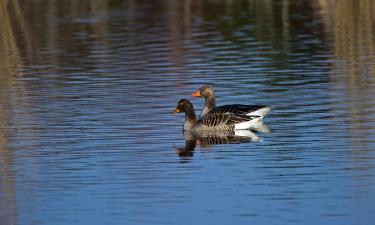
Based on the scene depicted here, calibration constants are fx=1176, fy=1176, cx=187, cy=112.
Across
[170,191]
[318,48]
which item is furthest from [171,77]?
[170,191]

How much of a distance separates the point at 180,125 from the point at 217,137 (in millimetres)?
1682

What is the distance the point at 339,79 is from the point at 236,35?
45.2 ft

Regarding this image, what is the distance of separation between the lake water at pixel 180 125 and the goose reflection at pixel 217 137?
118mm

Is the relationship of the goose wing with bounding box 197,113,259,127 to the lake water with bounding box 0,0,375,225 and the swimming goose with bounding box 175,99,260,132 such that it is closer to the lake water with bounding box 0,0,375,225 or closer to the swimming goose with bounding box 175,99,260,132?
the swimming goose with bounding box 175,99,260,132

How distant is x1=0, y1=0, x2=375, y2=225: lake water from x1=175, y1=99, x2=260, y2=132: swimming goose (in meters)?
0.44

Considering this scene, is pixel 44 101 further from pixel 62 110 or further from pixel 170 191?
pixel 170 191

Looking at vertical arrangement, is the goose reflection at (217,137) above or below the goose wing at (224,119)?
below

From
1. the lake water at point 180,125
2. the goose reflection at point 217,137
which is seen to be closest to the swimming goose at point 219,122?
the goose reflection at point 217,137

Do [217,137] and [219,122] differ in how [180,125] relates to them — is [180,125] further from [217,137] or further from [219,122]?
[217,137]

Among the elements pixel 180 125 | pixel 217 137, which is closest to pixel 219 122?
pixel 217 137

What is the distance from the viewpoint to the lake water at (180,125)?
646 inches

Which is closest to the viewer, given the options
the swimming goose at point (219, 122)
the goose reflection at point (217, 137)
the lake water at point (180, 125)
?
the lake water at point (180, 125)

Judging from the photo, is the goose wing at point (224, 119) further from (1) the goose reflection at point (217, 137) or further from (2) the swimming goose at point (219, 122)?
(1) the goose reflection at point (217, 137)

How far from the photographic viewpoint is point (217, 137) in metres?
22.9
